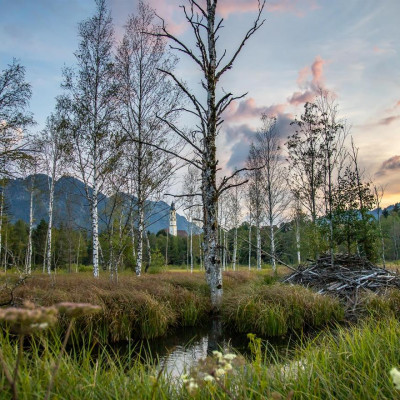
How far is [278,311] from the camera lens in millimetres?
8570

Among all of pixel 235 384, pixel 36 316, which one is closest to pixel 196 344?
pixel 235 384

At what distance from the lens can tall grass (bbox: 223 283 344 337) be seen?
840 cm

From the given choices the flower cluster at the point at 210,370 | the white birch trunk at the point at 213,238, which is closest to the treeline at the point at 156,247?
the white birch trunk at the point at 213,238

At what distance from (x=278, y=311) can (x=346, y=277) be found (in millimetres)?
5006

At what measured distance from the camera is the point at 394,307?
927cm

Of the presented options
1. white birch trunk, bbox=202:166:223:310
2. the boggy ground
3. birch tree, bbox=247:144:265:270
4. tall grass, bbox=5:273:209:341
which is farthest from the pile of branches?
birch tree, bbox=247:144:265:270

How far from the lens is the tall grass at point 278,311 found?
840cm

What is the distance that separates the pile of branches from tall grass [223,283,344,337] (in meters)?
1.12

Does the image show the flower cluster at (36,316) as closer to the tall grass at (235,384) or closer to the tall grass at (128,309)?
the tall grass at (235,384)

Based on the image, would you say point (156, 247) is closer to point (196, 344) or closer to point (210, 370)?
point (196, 344)

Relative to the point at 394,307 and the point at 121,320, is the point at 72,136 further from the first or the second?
the point at 394,307

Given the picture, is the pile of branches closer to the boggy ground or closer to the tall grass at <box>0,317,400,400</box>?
the boggy ground

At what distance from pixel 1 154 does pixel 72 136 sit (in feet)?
11.8

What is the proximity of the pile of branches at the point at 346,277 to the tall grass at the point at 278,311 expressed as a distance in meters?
1.12
